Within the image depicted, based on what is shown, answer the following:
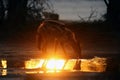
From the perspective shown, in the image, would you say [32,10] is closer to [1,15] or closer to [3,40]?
[1,15]

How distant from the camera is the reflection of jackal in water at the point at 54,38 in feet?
53.8

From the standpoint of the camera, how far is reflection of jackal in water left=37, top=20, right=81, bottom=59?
1639 centimetres

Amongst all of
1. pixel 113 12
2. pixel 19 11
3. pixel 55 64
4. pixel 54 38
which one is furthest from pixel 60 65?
pixel 113 12

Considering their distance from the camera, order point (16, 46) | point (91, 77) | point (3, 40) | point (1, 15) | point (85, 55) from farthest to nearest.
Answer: point (1, 15)
point (3, 40)
point (16, 46)
point (85, 55)
point (91, 77)

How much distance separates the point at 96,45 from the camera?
77.4ft

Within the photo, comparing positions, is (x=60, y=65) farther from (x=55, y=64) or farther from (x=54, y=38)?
(x=54, y=38)

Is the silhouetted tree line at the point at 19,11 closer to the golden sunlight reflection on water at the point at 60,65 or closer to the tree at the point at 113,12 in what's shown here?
the tree at the point at 113,12

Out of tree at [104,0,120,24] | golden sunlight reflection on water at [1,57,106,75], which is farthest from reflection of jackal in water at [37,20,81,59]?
tree at [104,0,120,24]

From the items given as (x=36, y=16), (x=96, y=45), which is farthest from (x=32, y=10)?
(x=96, y=45)

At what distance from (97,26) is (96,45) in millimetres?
4211

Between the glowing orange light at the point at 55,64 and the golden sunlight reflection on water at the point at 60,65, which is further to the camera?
the glowing orange light at the point at 55,64

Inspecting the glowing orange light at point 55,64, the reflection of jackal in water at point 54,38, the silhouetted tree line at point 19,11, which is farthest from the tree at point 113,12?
the glowing orange light at point 55,64

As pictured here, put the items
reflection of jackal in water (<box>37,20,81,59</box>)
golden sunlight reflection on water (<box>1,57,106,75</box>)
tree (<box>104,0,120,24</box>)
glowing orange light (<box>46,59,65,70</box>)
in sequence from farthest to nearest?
tree (<box>104,0,120,24</box>) → reflection of jackal in water (<box>37,20,81,59</box>) → glowing orange light (<box>46,59,65,70</box>) → golden sunlight reflection on water (<box>1,57,106,75</box>)

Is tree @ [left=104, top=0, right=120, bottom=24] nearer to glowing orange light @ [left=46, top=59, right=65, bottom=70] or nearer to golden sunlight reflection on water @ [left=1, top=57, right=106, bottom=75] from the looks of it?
golden sunlight reflection on water @ [left=1, top=57, right=106, bottom=75]
